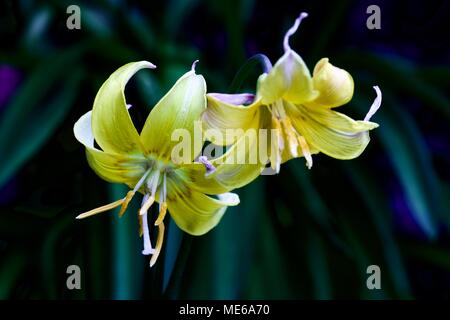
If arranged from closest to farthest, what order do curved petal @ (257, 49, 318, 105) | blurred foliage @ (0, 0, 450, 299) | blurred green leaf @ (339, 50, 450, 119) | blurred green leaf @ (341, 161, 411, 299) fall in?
curved petal @ (257, 49, 318, 105)
blurred foliage @ (0, 0, 450, 299)
blurred green leaf @ (341, 161, 411, 299)
blurred green leaf @ (339, 50, 450, 119)

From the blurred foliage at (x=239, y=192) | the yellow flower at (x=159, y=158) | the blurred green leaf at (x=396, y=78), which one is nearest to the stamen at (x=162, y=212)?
the yellow flower at (x=159, y=158)

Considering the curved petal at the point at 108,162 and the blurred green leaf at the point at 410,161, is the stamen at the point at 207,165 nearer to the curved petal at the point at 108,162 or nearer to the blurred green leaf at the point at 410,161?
the curved petal at the point at 108,162

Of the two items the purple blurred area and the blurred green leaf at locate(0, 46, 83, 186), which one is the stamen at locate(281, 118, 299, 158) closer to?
the blurred green leaf at locate(0, 46, 83, 186)

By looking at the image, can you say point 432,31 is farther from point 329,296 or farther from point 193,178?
point 193,178

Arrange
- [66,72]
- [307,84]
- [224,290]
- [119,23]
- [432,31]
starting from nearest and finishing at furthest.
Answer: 1. [307,84]
2. [224,290]
3. [66,72]
4. [119,23]
5. [432,31]

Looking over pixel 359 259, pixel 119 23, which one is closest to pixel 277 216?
pixel 359 259

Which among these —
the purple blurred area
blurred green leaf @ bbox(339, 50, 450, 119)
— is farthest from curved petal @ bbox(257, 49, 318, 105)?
the purple blurred area

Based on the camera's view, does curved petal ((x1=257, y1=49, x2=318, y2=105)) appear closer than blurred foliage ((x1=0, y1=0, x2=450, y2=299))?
Yes
